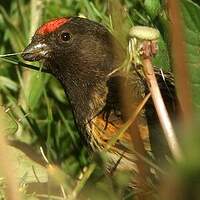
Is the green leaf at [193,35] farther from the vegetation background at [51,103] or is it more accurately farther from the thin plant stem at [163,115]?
the thin plant stem at [163,115]

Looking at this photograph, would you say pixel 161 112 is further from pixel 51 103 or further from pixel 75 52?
pixel 51 103

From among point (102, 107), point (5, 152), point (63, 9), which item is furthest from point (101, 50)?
point (5, 152)

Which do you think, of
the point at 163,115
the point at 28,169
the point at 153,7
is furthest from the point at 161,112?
the point at 28,169

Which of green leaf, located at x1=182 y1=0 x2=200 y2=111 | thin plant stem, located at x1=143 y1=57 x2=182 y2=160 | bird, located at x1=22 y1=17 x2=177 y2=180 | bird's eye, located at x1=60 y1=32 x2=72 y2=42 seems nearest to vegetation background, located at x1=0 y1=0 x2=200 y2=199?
green leaf, located at x1=182 y1=0 x2=200 y2=111

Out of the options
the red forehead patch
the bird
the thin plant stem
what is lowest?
the bird

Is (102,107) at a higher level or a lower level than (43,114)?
higher

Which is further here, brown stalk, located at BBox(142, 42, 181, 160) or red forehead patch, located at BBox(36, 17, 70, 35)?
red forehead patch, located at BBox(36, 17, 70, 35)

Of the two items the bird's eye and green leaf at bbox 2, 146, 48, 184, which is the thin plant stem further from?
the bird's eye

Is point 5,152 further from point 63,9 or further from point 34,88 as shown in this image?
point 63,9
